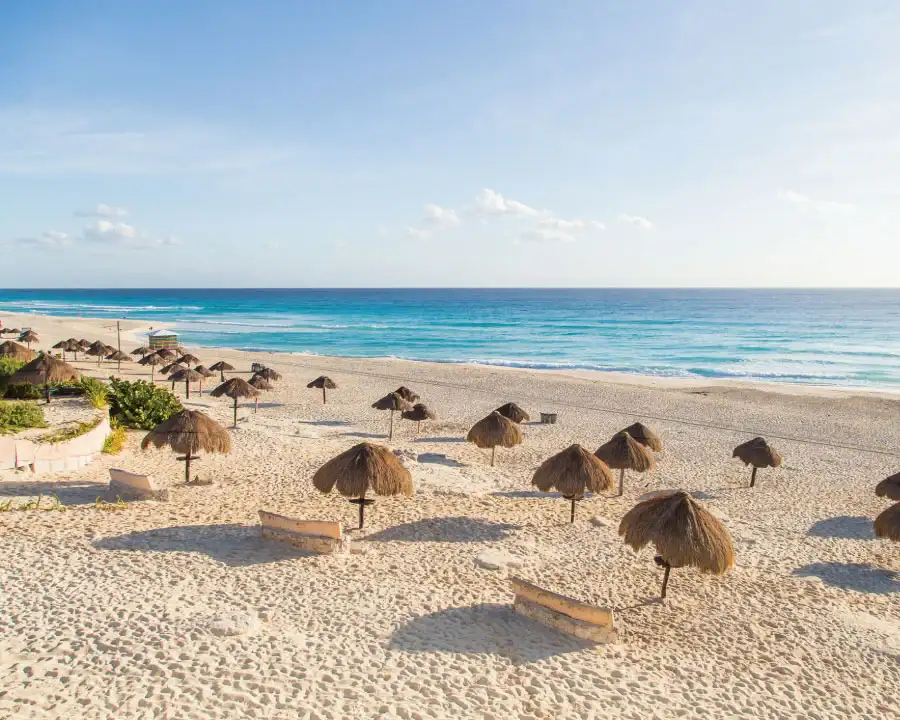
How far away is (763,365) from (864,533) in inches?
1247

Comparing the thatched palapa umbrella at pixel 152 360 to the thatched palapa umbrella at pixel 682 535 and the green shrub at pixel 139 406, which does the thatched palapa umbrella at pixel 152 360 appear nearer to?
the green shrub at pixel 139 406

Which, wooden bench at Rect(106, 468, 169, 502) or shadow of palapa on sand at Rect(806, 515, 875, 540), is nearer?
wooden bench at Rect(106, 468, 169, 502)

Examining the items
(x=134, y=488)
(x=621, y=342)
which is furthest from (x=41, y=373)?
(x=621, y=342)

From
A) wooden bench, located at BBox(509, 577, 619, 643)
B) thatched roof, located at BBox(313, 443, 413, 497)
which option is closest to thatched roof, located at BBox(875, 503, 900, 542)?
wooden bench, located at BBox(509, 577, 619, 643)

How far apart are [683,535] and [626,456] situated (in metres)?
4.42

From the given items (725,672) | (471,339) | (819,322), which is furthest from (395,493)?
(819,322)

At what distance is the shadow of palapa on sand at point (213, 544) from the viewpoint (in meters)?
9.02

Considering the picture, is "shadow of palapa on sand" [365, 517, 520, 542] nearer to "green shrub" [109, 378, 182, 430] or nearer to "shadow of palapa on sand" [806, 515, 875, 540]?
"shadow of palapa on sand" [806, 515, 875, 540]

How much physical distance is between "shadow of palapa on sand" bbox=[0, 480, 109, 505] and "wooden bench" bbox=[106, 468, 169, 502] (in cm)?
28

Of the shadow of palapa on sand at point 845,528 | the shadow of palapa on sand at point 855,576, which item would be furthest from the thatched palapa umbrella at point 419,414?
the shadow of palapa on sand at point 855,576

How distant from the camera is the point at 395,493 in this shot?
10.1 metres

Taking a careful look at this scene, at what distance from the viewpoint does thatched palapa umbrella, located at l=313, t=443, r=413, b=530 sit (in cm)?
995

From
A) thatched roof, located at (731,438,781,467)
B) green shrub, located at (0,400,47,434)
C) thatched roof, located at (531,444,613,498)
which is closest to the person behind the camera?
thatched roof, located at (531,444,613,498)

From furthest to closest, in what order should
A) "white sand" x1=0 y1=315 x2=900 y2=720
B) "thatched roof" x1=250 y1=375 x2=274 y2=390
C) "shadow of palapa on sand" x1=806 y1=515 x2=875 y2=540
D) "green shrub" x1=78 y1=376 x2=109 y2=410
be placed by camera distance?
"thatched roof" x1=250 y1=375 x2=274 y2=390 < "green shrub" x1=78 y1=376 x2=109 y2=410 < "shadow of palapa on sand" x1=806 y1=515 x2=875 y2=540 < "white sand" x1=0 y1=315 x2=900 y2=720
